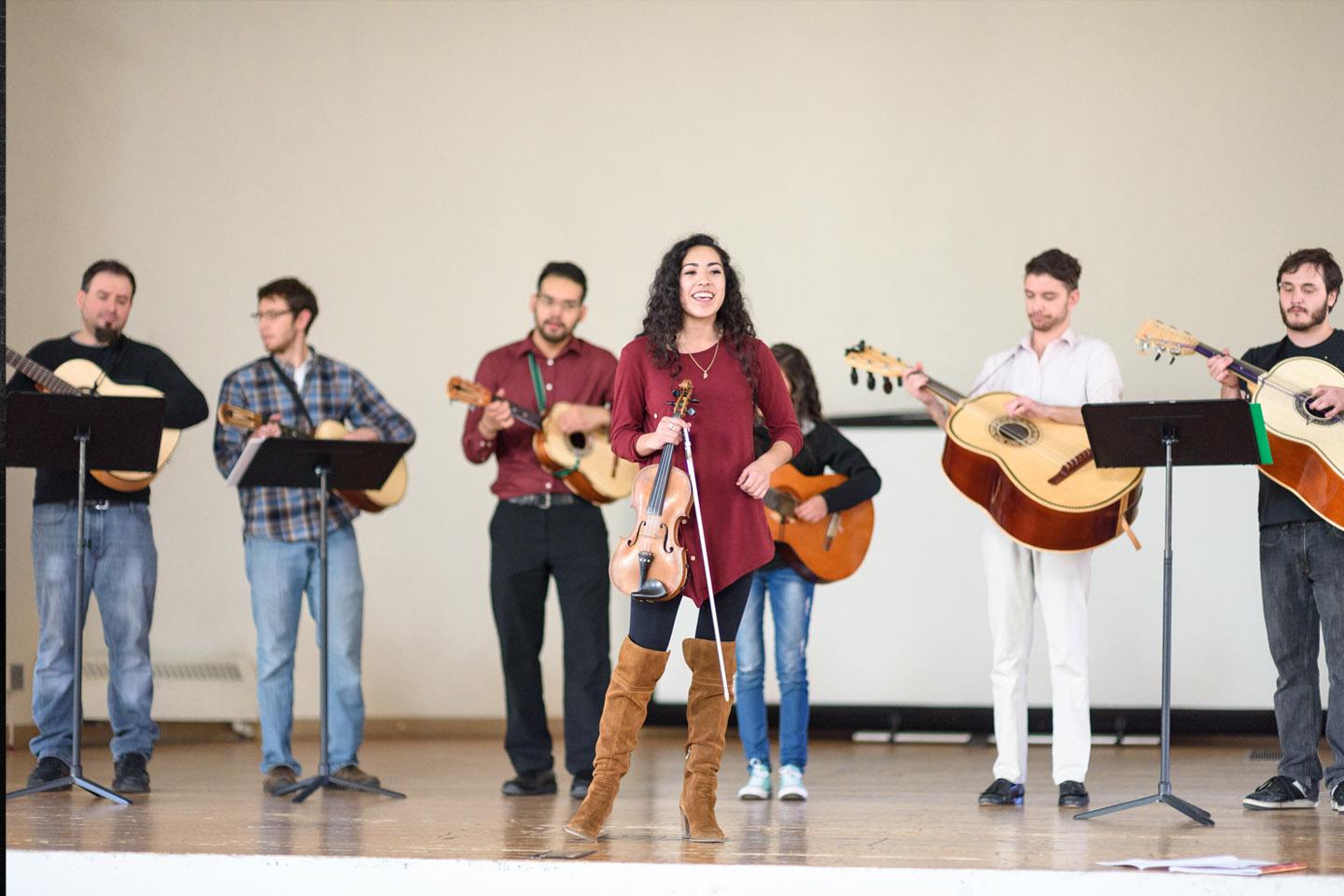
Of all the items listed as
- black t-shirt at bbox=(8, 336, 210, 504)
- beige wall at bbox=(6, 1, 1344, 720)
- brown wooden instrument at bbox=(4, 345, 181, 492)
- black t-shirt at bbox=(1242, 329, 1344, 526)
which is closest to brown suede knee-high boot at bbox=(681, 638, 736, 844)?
black t-shirt at bbox=(1242, 329, 1344, 526)

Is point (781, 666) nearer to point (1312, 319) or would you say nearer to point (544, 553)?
point (544, 553)

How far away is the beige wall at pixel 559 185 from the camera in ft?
22.3

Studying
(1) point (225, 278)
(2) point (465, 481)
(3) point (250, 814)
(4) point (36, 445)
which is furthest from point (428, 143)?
(3) point (250, 814)

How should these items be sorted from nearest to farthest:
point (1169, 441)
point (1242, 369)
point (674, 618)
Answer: point (674, 618) < point (1169, 441) < point (1242, 369)

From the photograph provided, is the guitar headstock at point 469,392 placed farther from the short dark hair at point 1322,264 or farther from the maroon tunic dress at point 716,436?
the short dark hair at point 1322,264

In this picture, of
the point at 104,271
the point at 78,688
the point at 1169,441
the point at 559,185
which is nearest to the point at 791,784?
the point at 1169,441

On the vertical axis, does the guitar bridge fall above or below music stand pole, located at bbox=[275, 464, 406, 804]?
above

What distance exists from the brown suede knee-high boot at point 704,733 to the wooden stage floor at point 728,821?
9 cm

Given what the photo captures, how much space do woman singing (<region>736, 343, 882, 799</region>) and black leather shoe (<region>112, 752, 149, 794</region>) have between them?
1.86 m

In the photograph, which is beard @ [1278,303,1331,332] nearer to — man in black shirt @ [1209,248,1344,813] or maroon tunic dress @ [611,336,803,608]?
man in black shirt @ [1209,248,1344,813]

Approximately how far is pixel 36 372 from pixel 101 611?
0.82 metres

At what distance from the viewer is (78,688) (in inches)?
174

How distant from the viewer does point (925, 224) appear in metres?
6.95

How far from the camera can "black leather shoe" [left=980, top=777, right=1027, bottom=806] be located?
439cm
